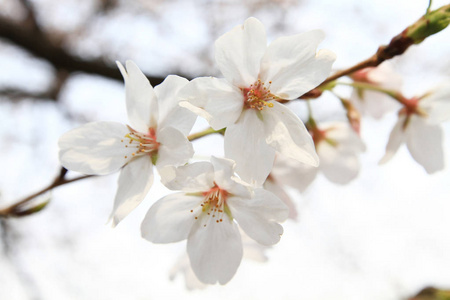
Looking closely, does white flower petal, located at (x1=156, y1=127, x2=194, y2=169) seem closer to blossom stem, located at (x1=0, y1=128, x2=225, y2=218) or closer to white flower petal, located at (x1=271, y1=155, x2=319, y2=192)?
blossom stem, located at (x1=0, y1=128, x2=225, y2=218)

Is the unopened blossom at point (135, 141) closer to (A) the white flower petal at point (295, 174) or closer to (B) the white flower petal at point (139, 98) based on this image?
(B) the white flower petal at point (139, 98)

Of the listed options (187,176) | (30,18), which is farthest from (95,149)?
(30,18)

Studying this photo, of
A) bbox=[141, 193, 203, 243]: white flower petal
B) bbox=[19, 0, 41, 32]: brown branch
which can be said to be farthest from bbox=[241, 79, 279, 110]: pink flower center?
bbox=[19, 0, 41, 32]: brown branch

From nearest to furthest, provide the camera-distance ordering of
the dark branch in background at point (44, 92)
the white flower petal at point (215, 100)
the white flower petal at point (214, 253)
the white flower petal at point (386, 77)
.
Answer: the white flower petal at point (215, 100) → the white flower petal at point (214, 253) → the white flower petal at point (386, 77) → the dark branch in background at point (44, 92)

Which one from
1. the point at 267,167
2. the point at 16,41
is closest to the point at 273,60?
the point at 267,167

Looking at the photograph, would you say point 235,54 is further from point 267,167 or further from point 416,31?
point 416,31

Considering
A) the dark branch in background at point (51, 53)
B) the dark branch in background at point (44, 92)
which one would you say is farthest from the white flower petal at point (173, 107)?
the dark branch in background at point (44, 92)

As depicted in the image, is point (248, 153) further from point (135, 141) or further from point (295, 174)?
point (295, 174)
